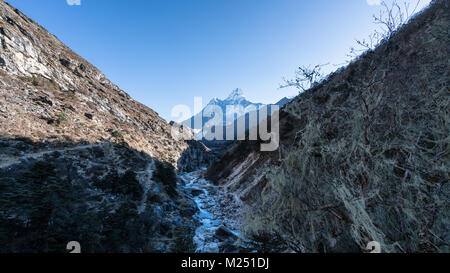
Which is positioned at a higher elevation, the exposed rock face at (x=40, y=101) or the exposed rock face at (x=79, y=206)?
the exposed rock face at (x=40, y=101)

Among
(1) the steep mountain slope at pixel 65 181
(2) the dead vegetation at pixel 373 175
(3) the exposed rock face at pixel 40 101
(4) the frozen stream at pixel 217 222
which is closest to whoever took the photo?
(2) the dead vegetation at pixel 373 175

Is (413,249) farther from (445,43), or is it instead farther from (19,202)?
(19,202)

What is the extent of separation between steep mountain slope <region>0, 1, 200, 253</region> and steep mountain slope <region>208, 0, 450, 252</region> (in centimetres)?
817

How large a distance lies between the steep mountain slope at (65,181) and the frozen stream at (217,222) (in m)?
1.03

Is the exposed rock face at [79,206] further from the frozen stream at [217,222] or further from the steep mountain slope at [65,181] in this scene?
the frozen stream at [217,222]

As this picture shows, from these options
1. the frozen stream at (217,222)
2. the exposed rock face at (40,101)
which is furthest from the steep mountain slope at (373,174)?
the exposed rock face at (40,101)

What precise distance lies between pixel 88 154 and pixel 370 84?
2435cm

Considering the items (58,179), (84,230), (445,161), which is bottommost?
(84,230)

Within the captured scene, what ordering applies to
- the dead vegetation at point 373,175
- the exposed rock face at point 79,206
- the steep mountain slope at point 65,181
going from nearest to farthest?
the dead vegetation at point 373,175, the exposed rock face at point 79,206, the steep mountain slope at point 65,181

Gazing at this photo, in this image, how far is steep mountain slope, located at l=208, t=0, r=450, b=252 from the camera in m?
2.52

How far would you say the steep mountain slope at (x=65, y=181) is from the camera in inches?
343

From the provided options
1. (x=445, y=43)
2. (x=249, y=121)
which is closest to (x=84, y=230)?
(x=445, y=43)
